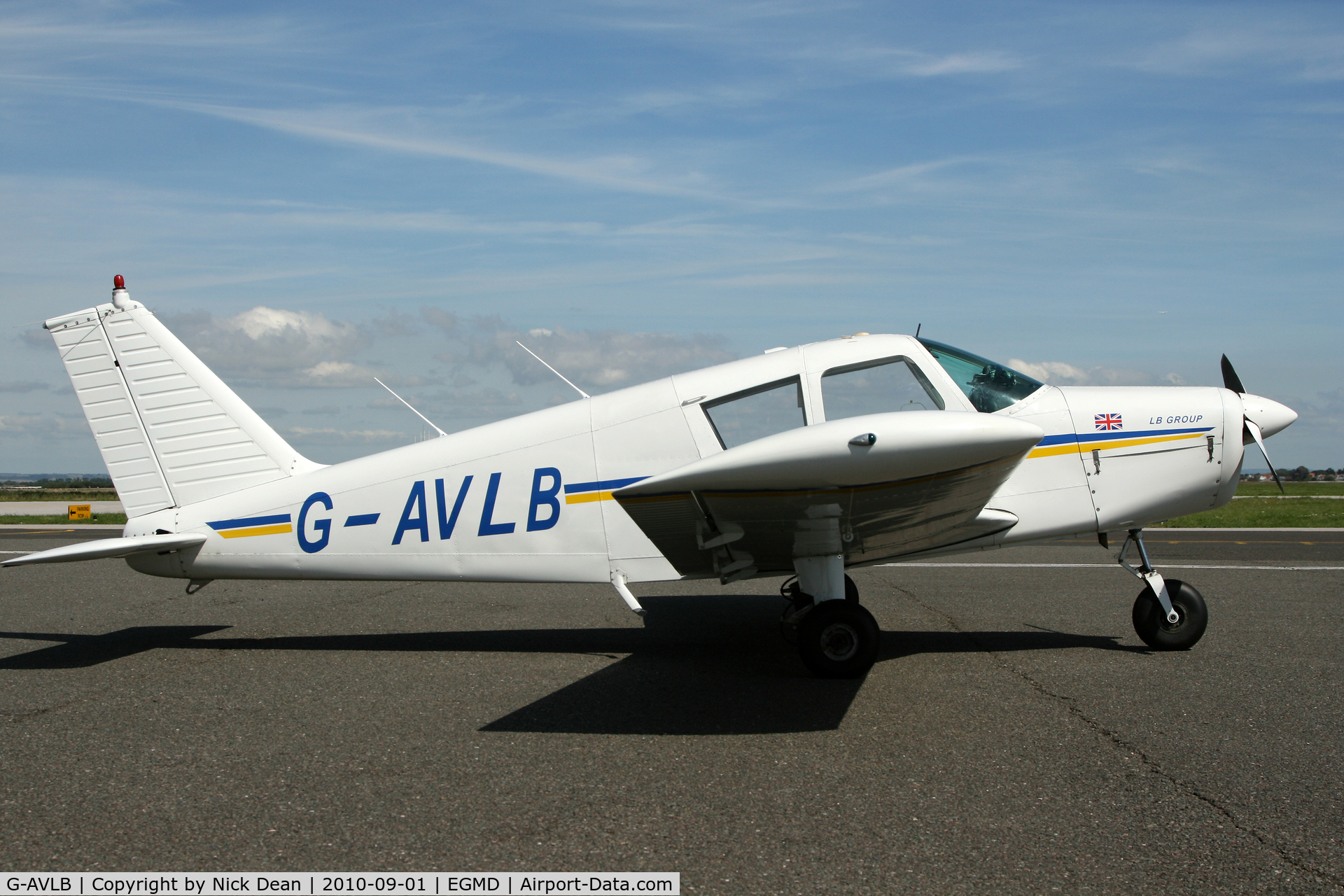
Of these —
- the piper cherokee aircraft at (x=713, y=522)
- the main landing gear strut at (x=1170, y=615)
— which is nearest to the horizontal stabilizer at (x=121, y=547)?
the piper cherokee aircraft at (x=713, y=522)

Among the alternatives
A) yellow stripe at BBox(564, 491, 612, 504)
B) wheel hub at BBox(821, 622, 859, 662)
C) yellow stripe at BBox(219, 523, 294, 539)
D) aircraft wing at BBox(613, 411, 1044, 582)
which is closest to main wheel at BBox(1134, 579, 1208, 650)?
aircraft wing at BBox(613, 411, 1044, 582)

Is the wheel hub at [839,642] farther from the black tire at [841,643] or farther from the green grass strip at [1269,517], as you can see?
the green grass strip at [1269,517]

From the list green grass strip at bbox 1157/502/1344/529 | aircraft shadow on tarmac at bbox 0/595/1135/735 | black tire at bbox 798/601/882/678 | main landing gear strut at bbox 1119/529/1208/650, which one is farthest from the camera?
green grass strip at bbox 1157/502/1344/529

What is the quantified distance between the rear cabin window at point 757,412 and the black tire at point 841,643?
4.11 feet

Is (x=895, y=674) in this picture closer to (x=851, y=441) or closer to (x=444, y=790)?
(x=851, y=441)

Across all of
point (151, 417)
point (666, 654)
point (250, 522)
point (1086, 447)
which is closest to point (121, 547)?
point (250, 522)

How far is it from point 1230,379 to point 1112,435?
1.56 metres

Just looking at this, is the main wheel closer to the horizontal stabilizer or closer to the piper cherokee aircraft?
the piper cherokee aircraft

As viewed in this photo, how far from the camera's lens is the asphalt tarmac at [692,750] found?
3.09 m

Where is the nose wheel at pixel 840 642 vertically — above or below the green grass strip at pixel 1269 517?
above

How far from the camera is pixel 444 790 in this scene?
3703 millimetres

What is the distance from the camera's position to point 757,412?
5.83 meters

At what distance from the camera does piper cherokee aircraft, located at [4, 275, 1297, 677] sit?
5.73 metres

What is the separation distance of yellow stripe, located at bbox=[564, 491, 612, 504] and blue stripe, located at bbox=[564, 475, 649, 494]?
0.06 feet
